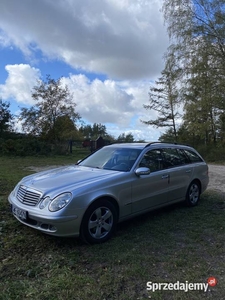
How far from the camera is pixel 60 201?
3.21 metres

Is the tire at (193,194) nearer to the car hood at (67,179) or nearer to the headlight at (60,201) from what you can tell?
the car hood at (67,179)

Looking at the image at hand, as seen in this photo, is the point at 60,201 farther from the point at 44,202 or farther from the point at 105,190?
the point at 105,190

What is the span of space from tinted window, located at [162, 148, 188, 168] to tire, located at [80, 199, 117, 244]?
180 cm

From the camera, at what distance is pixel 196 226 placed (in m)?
4.24

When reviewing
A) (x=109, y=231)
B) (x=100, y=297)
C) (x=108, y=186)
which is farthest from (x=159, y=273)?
(x=108, y=186)

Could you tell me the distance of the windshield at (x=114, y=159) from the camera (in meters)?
4.30

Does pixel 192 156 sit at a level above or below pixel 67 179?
above

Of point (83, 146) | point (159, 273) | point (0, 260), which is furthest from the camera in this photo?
point (83, 146)

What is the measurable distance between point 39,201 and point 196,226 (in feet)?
8.74

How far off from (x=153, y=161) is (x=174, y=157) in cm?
77

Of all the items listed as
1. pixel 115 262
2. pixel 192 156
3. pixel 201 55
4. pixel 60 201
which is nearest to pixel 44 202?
pixel 60 201

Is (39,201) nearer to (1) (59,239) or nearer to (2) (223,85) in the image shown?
(1) (59,239)

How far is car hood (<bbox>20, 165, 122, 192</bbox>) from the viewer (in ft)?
11.4
